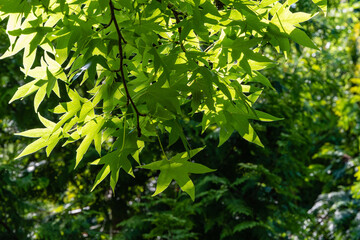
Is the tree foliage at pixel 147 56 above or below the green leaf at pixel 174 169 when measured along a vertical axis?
above

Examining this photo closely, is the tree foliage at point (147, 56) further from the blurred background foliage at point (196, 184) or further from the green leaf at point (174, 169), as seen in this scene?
the blurred background foliage at point (196, 184)

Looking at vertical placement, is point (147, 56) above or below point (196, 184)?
above

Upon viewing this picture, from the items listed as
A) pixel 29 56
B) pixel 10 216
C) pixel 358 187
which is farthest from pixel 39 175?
pixel 29 56

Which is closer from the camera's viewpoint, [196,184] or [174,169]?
[174,169]

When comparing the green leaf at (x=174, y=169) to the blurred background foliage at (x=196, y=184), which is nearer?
the green leaf at (x=174, y=169)

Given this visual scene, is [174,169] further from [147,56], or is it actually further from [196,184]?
[196,184]

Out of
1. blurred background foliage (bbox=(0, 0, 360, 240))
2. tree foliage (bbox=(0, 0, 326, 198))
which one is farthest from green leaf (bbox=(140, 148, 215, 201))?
blurred background foliage (bbox=(0, 0, 360, 240))

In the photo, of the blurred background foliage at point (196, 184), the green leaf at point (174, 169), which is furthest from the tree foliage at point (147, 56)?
the blurred background foliage at point (196, 184)

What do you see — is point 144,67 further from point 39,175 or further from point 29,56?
point 39,175

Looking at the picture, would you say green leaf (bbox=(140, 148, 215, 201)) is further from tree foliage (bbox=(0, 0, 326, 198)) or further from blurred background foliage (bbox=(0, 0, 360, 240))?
blurred background foliage (bbox=(0, 0, 360, 240))

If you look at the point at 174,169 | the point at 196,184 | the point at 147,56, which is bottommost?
the point at 196,184

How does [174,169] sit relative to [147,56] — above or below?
below

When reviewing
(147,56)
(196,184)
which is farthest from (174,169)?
(196,184)

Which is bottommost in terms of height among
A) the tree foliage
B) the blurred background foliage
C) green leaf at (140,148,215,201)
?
the blurred background foliage
